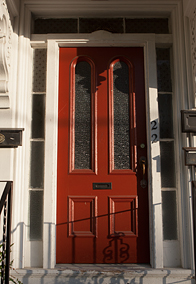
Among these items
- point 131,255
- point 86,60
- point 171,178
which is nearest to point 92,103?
point 86,60

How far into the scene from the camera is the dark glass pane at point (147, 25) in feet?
9.87

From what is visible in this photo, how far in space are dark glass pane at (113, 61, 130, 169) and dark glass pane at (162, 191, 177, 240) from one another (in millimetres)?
483

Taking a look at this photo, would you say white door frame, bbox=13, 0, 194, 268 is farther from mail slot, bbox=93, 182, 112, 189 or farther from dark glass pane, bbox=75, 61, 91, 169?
mail slot, bbox=93, 182, 112, 189

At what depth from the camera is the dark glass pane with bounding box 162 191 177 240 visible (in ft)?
8.82

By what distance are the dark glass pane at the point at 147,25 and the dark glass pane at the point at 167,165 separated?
1.22 meters

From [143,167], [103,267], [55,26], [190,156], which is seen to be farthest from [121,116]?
[103,267]

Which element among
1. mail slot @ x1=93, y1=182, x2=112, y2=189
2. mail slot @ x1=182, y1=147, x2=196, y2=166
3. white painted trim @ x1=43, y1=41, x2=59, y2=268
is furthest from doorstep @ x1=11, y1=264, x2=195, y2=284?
mail slot @ x1=182, y1=147, x2=196, y2=166

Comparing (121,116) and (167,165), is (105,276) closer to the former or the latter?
(167,165)

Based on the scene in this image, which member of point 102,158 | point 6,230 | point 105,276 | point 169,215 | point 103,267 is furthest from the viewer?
point 102,158

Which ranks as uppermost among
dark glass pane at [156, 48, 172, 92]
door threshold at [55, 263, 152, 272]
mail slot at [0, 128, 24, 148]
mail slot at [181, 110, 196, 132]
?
dark glass pane at [156, 48, 172, 92]

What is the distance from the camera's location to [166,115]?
2863 millimetres

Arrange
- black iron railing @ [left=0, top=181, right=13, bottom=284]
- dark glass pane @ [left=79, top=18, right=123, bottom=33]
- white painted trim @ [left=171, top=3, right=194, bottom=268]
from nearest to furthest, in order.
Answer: black iron railing @ [left=0, top=181, right=13, bottom=284] < white painted trim @ [left=171, top=3, right=194, bottom=268] < dark glass pane @ [left=79, top=18, right=123, bottom=33]

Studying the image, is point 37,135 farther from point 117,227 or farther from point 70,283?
point 70,283

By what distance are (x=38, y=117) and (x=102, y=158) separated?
2.54 feet
